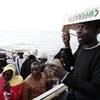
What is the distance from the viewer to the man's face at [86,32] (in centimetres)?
162

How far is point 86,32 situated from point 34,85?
1778 mm

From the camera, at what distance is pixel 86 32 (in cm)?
162

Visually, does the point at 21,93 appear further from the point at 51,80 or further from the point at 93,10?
the point at 93,10

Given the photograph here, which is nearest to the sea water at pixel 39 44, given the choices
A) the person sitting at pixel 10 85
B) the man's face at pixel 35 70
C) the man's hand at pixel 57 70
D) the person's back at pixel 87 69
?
the man's face at pixel 35 70

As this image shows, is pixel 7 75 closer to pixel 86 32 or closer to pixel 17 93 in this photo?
pixel 17 93

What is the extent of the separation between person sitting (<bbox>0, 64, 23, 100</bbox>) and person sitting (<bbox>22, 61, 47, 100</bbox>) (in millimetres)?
85

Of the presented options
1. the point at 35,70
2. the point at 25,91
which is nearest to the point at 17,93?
the point at 25,91

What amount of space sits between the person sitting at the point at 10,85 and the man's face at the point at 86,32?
1686mm

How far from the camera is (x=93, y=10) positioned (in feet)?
4.97

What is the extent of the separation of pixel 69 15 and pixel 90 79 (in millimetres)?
528

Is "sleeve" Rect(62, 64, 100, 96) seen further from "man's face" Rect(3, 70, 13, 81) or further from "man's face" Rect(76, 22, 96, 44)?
"man's face" Rect(3, 70, 13, 81)

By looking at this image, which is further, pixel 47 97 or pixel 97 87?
pixel 47 97

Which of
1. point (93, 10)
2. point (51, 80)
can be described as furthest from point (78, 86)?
point (51, 80)

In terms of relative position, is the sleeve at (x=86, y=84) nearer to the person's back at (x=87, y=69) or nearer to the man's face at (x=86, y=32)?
the person's back at (x=87, y=69)
